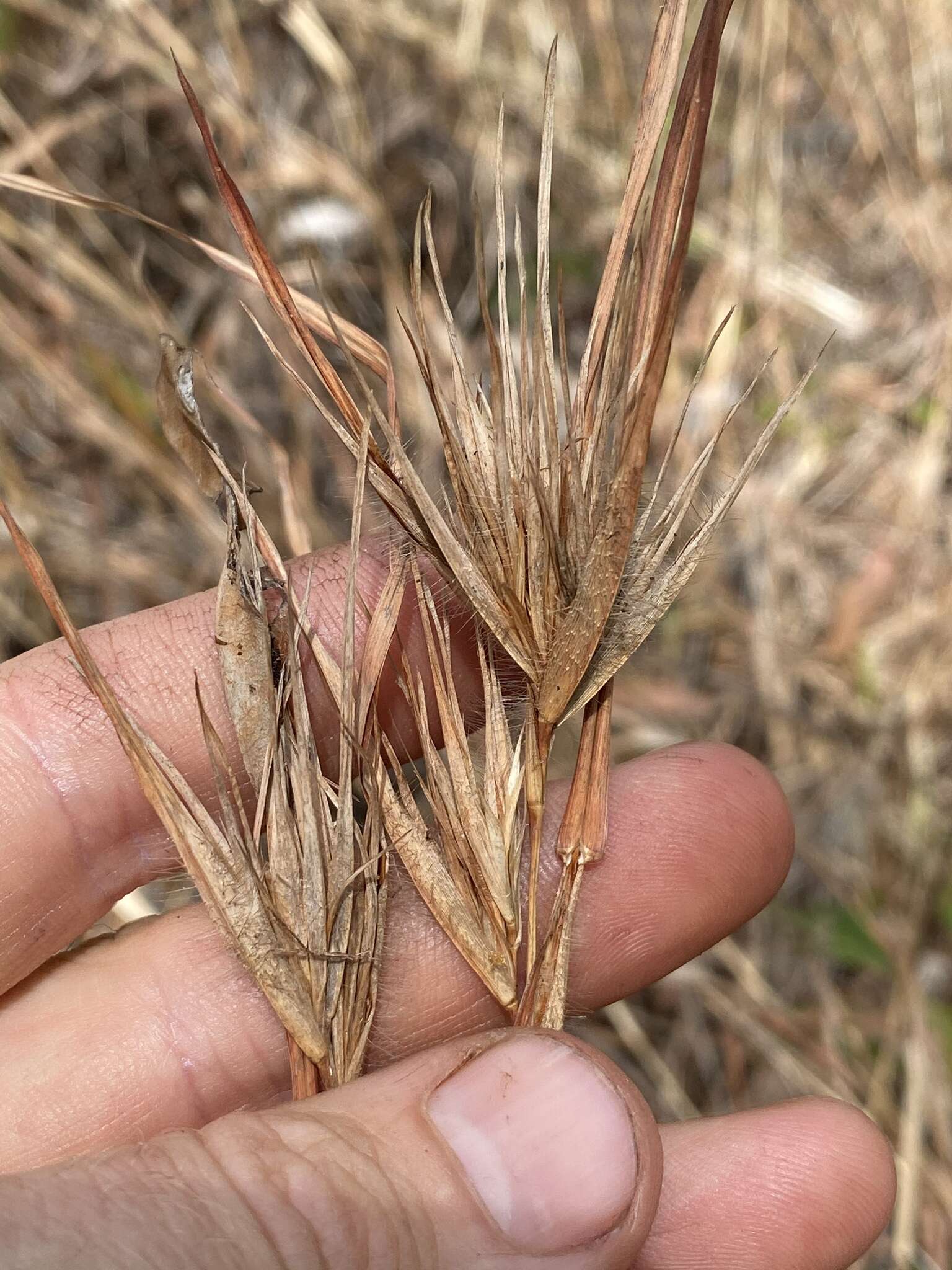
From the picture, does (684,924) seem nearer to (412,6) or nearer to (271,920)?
(271,920)

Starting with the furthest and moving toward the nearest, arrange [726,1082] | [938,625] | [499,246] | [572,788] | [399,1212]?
[938,625] → [726,1082] → [572,788] → [399,1212] → [499,246]

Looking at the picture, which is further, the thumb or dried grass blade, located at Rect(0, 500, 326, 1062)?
dried grass blade, located at Rect(0, 500, 326, 1062)

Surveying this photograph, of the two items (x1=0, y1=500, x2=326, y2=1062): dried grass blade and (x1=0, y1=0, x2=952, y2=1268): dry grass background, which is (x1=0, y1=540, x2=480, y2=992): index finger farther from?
(x1=0, y1=0, x2=952, y2=1268): dry grass background

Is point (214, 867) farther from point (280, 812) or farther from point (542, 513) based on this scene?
point (542, 513)

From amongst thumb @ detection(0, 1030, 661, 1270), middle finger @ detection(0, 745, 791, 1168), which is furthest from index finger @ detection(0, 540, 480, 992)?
thumb @ detection(0, 1030, 661, 1270)

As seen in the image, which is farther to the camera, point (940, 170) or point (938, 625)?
point (940, 170)

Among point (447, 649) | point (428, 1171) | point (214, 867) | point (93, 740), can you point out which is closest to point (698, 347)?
point (447, 649)

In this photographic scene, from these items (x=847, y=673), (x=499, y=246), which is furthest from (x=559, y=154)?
(x=499, y=246)
